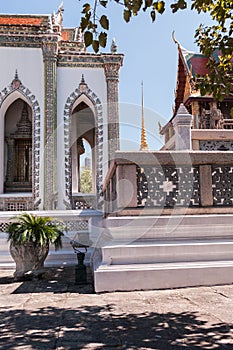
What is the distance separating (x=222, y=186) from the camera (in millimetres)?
4676

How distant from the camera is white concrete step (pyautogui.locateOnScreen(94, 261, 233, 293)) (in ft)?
13.4

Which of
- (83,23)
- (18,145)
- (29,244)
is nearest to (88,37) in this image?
(83,23)

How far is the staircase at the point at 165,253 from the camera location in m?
4.11

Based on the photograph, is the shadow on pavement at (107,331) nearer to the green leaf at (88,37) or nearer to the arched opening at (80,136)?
the green leaf at (88,37)

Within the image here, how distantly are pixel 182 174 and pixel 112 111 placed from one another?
8061 mm

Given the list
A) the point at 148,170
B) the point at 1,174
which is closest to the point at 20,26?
the point at 1,174

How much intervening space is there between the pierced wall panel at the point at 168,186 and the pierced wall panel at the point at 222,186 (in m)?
0.23

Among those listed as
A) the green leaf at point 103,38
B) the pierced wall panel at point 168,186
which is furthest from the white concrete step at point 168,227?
the green leaf at point 103,38

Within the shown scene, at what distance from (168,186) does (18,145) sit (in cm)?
1018

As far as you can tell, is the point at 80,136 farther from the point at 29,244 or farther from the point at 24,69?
the point at 29,244

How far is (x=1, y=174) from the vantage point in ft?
39.6

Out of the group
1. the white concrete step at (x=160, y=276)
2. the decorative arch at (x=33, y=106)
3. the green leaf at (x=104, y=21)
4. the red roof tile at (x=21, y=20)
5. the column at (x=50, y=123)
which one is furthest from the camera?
the red roof tile at (x=21, y=20)

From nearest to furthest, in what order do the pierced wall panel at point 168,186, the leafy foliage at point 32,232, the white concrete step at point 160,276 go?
the white concrete step at point 160,276 → the pierced wall panel at point 168,186 → the leafy foliage at point 32,232

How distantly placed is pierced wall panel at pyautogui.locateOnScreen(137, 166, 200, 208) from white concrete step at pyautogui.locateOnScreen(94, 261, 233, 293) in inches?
30.5
